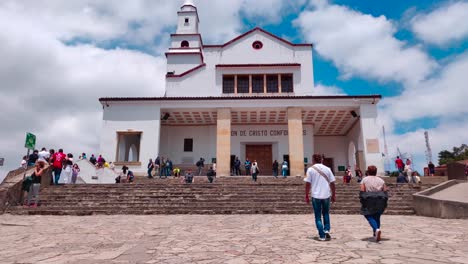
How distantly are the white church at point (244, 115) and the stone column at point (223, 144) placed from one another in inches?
2.4

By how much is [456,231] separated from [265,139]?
18301 millimetres

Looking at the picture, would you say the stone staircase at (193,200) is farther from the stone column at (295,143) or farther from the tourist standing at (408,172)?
the stone column at (295,143)

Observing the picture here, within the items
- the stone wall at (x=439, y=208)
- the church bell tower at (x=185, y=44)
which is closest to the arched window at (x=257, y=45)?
the church bell tower at (x=185, y=44)

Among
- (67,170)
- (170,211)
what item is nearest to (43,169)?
(67,170)

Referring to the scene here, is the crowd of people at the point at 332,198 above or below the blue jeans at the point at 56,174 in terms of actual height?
below

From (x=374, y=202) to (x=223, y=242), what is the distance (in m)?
2.69

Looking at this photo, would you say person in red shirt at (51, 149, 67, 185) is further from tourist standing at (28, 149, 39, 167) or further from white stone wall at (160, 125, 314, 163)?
white stone wall at (160, 125, 314, 163)

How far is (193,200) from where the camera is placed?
1162 centimetres

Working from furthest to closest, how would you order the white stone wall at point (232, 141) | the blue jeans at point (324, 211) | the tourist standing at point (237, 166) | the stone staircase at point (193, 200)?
1. the white stone wall at point (232, 141)
2. the tourist standing at point (237, 166)
3. the stone staircase at point (193, 200)
4. the blue jeans at point (324, 211)

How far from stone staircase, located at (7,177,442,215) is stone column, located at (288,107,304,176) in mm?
5649

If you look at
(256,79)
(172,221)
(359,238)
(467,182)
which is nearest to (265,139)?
(256,79)

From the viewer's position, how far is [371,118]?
19672mm

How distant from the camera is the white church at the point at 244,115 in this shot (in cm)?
2003

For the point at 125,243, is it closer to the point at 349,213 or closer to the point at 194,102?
the point at 349,213
